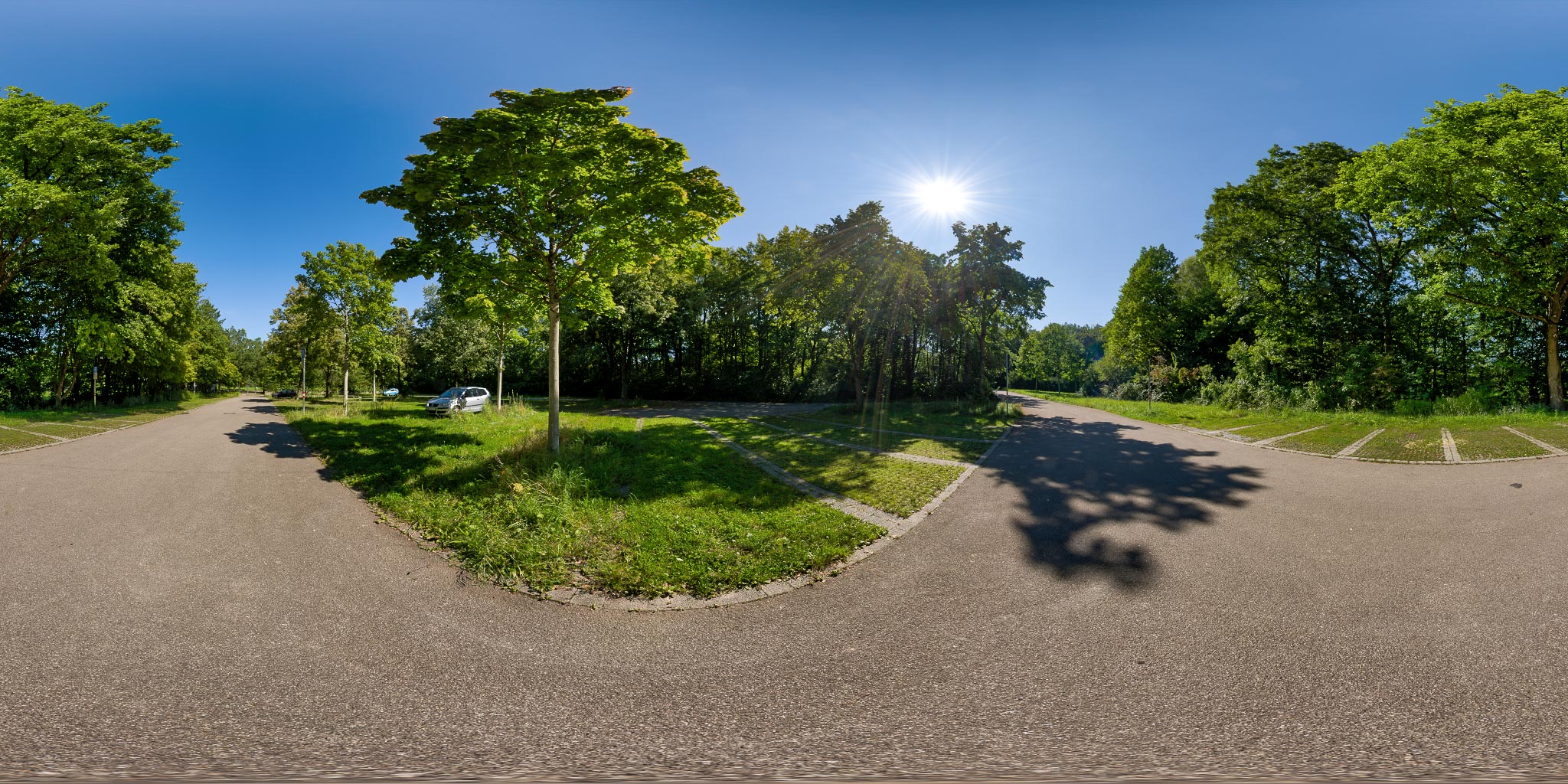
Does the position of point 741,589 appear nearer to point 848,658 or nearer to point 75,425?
point 848,658

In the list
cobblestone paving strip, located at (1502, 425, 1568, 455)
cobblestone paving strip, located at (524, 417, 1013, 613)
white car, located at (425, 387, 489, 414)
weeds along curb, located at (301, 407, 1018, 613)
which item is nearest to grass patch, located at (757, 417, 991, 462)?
cobblestone paving strip, located at (524, 417, 1013, 613)

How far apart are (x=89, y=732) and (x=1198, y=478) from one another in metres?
12.9

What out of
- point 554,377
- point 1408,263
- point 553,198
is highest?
point 1408,263

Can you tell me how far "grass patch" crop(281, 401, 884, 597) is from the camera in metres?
5.12

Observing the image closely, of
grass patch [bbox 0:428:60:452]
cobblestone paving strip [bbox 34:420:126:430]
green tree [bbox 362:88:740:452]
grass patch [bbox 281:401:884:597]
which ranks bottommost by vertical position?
grass patch [bbox 281:401:884:597]

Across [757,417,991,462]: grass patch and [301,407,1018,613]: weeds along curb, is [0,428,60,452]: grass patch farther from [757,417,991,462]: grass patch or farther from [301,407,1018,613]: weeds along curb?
[757,417,991,462]: grass patch

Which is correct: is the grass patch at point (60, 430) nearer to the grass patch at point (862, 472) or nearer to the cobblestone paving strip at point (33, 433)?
the cobblestone paving strip at point (33, 433)

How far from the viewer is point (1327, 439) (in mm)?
12000

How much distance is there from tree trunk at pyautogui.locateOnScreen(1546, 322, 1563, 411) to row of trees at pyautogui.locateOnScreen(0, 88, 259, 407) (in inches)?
1858

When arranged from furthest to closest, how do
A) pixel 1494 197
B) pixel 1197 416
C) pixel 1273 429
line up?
pixel 1197 416 → pixel 1494 197 → pixel 1273 429

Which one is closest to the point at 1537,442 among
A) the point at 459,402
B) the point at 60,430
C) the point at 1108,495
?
the point at 1108,495

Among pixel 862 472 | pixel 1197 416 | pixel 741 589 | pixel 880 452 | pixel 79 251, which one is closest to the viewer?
pixel 741 589

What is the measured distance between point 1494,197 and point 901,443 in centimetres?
1931

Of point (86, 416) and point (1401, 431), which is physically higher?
point (1401, 431)
